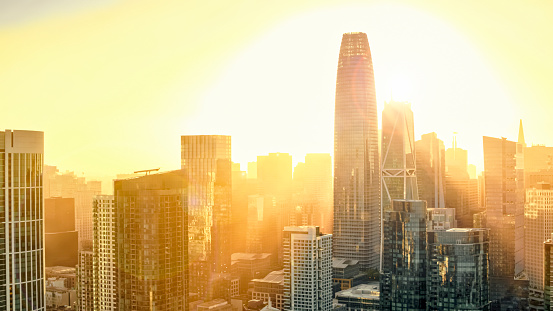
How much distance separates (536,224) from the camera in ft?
111

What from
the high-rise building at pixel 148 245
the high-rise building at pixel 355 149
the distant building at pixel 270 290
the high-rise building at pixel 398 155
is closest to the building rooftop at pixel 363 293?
the distant building at pixel 270 290

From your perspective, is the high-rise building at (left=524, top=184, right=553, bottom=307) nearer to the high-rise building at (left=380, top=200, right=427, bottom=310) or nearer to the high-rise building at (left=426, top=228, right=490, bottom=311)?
the high-rise building at (left=426, top=228, right=490, bottom=311)

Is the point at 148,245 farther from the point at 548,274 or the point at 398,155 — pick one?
the point at 398,155

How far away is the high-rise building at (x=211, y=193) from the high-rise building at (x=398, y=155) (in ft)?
36.2

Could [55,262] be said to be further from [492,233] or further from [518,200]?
[518,200]

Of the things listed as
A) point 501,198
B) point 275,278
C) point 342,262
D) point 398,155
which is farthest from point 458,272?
point 342,262

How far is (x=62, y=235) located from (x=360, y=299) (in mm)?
20496

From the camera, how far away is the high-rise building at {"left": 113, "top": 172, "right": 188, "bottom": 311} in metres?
22.5

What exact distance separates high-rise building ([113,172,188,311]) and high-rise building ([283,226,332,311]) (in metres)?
8.40

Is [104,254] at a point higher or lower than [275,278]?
higher

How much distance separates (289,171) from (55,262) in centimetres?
2161

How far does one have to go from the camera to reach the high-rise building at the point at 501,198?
1243 inches

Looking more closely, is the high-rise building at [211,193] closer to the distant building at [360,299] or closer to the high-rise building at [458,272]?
the distant building at [360,299]

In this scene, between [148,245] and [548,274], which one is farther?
[548,274]
